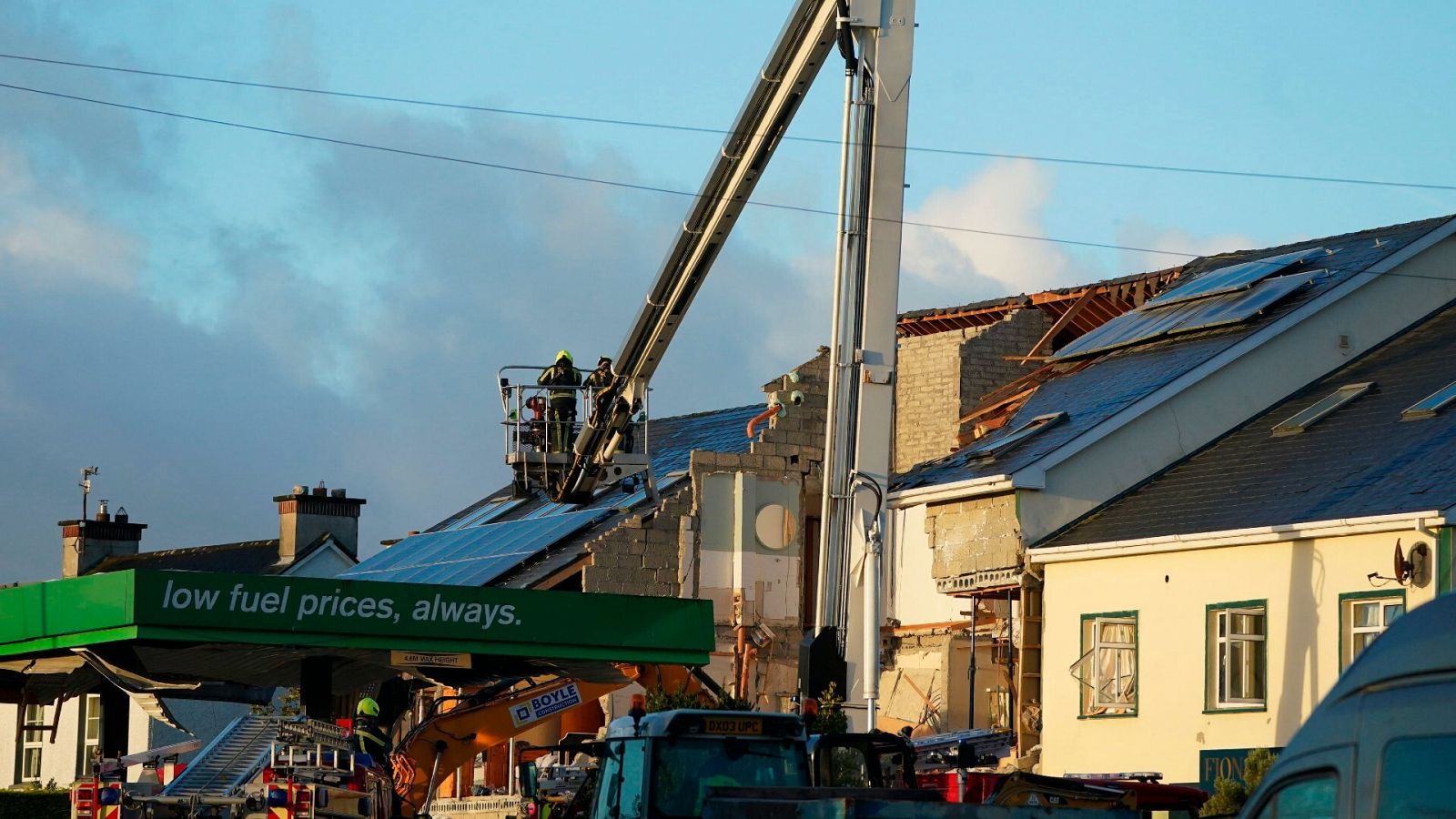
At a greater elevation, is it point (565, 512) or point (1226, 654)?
point (565, 512)

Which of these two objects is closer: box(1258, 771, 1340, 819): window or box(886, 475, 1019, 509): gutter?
box(1258, 771, 1340, 819): window

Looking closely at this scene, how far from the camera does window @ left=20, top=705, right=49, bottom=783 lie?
45188mm

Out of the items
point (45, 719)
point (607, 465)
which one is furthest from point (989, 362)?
point (45, 719)

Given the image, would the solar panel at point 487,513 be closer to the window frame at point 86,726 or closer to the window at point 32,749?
the window frame at point 86,726

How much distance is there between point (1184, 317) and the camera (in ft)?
102

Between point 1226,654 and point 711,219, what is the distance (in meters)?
8.46

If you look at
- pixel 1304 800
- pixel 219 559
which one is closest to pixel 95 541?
pixel 219 559

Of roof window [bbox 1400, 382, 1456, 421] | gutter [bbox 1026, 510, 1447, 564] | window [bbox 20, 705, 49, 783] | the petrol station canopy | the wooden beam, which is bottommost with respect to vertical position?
window [bbox 20, 705, 49, 783]

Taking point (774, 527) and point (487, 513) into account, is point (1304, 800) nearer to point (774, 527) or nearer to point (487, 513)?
point (774, 527)

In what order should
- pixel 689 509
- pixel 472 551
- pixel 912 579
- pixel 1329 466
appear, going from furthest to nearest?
pixel 472 551 → pixel 689 509 → pixel 912 579 → pixel 1329 466

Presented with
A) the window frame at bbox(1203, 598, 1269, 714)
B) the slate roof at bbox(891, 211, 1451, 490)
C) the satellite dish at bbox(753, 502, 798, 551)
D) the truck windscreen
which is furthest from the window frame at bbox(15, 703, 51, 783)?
the truck windscreen

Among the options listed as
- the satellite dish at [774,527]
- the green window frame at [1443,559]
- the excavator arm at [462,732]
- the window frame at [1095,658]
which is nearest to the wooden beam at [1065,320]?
the satellite dish at [774,527]

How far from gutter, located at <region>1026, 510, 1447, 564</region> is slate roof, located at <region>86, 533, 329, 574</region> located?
2520cm

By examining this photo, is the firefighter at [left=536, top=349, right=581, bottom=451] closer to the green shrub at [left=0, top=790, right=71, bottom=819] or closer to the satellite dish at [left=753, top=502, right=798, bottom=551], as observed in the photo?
the satellite dish at [left=753, top=502, right=798, bottom=551]
